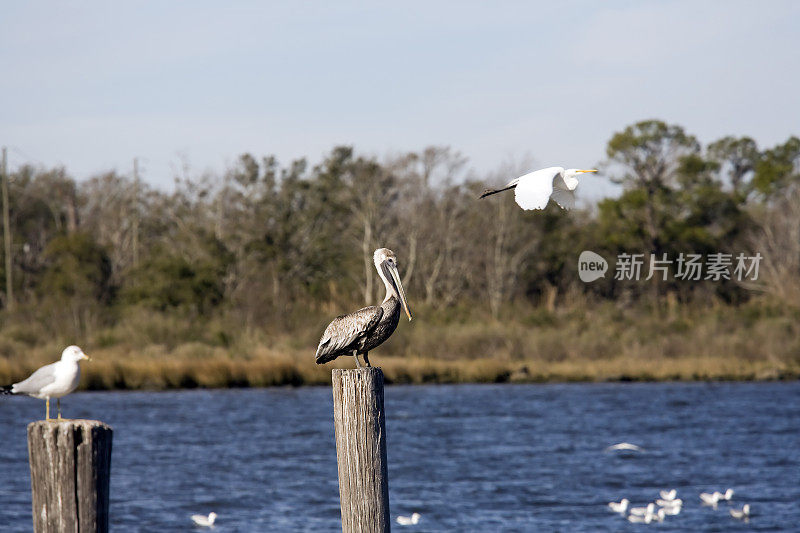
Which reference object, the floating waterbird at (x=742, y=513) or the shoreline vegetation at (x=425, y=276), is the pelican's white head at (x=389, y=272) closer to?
the floating waterbird at (x=742, y=513)

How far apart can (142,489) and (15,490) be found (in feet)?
7.29

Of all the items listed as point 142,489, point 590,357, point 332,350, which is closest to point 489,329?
point 590,357

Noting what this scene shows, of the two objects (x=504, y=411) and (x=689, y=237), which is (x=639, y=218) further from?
(x=504, y=411)

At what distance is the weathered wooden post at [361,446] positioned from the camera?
17.9 ft

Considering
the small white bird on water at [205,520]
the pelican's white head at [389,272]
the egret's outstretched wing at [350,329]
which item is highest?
the pelican's white head at [389,272]

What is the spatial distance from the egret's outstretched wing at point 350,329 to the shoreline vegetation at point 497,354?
2609cm

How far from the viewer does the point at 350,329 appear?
241 inches

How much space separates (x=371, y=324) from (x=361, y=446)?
0.84 m

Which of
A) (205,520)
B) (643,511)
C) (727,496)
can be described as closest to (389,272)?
(205,520)

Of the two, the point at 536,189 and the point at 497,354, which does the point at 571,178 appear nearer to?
the point at 536,189

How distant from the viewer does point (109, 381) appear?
3216cm

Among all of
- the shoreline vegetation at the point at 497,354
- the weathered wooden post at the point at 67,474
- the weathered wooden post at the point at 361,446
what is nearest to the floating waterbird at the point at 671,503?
the weathered wooden post at the point at 361,446

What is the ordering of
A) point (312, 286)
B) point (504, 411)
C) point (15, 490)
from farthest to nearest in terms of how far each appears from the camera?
point (312, 286) < point (504, 411) < point (15, 490)

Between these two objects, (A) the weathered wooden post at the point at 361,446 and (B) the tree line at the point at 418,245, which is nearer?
(A) the weathered wooden post at the point at 361,446
